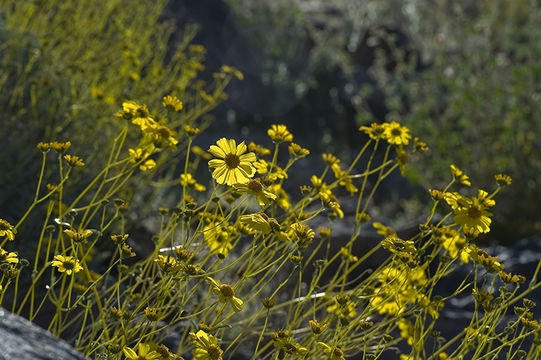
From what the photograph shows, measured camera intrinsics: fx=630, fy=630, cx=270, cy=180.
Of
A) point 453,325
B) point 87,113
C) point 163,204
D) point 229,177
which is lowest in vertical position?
point 163,204

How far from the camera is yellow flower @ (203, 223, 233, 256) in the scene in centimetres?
202

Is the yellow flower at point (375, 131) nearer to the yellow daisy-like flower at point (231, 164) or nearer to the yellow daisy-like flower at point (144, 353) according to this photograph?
the yellow daisy-like flower at point (231, 164)

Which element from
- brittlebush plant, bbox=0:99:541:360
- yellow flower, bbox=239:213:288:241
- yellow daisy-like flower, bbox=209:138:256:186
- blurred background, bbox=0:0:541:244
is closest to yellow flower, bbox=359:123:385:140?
brittlebush plant, bbox=0:99:541:360

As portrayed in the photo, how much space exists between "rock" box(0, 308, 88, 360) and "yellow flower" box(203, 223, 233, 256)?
0.57 meters

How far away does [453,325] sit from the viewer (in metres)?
3.14

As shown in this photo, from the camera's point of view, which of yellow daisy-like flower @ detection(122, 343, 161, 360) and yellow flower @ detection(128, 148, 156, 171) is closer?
yellow daisy-like flower @ detection(122, 343, 161, 360)

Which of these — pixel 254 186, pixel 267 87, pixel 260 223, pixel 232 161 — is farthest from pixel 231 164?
pixel 267 87

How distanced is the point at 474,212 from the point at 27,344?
1.32 metres

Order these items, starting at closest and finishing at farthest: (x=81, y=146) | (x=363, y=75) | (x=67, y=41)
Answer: (x=81, y=146)
(x=67, y=41)
(x=363, y=75)

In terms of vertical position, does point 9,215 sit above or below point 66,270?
below

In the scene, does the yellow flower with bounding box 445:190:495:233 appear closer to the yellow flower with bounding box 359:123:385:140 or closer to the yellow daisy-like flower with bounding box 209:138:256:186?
the yellow flower with bounding box 359:123:385:140

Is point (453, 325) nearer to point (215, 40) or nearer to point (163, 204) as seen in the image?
point (163, 204)

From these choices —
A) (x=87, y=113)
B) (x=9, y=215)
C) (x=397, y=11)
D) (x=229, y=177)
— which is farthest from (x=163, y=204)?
(x=397, y=11)

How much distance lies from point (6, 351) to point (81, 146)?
6.66 ft
